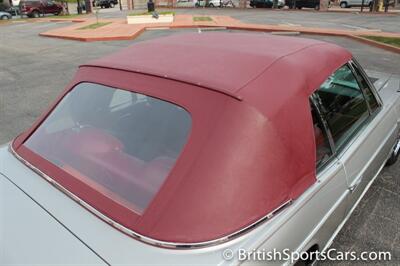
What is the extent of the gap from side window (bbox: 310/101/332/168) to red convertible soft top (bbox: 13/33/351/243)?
16 centimetres

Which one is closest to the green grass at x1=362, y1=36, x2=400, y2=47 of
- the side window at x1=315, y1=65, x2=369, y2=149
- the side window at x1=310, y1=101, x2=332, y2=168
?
the side window at x1=315, y1=65, x2=369, y2=149

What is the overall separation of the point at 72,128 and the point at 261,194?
1309 millimetres

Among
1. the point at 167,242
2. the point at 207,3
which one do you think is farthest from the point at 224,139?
the point at 207,3

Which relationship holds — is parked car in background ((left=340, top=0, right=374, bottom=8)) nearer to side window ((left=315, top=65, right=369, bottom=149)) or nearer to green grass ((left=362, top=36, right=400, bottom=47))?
green grass ((left=362, top=36, right=400, bottom=47))

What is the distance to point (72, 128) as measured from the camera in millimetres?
2258

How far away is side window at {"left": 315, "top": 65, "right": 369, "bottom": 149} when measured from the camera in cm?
235

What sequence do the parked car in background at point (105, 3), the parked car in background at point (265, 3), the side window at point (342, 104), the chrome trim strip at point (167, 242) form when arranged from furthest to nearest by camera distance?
the parked car in background at point (105, 3), the parked car in background at point (265, 3), the side window at point (342, 104), the chrome trim strip at point (167, 242)

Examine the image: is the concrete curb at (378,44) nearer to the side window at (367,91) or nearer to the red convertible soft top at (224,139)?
the side window at (367,91)

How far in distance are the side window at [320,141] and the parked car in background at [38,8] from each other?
37959 mm

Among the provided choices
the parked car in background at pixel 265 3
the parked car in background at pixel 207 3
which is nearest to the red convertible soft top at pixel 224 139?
the parked car in background at pixel 265 3

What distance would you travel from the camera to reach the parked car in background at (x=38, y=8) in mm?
33875

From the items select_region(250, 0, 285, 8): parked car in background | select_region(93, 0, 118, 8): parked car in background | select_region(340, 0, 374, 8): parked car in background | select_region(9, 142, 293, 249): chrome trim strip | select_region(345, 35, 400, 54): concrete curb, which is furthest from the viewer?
select_region(93, 0, 118, 8): parked car in background

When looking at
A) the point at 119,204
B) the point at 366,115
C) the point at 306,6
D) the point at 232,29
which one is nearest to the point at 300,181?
the point at 119,204

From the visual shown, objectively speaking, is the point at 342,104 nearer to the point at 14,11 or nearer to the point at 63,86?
the point at 63,86
